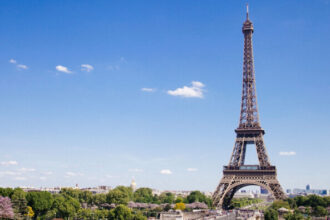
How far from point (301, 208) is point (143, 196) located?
62.2 metres

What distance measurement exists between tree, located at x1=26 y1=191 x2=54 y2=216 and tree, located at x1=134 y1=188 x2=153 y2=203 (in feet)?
178

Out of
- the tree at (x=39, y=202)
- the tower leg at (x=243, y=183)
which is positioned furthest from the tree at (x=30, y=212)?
the tower leg at (x=243, y=183)

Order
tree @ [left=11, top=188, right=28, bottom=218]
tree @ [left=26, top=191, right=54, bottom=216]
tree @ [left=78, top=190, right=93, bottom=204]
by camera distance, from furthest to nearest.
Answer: tree @ [left=78, top=190, right=93, bottom=204]
tree @ [left=26, top=191, right=54, bottom=216]
tree @ [left=11, top=188, right=28, bottom=218]

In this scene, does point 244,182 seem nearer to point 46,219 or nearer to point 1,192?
point 46,219

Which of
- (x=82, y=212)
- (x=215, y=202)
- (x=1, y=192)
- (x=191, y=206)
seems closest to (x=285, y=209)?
(x=215, y=202)

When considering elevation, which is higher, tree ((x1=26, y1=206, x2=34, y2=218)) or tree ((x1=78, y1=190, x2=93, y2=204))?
tree ((x1=78, y1=190, x2=93, y2=204))

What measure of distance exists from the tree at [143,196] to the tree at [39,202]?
5415cm

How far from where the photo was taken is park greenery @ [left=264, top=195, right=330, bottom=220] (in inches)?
2820

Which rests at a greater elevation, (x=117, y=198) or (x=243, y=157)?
(x=243, y=157)

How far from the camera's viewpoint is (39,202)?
72.9 meters

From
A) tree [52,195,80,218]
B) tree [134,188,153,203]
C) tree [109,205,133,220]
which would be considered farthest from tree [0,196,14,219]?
tree [134,188,153,203]

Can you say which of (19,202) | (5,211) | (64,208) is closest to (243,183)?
(64,208)

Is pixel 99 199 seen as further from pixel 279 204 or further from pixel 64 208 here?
pixel 279 204

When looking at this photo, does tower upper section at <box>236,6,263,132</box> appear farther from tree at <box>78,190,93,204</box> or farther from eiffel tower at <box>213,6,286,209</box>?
tree at <box>78,190,93,204</box>
